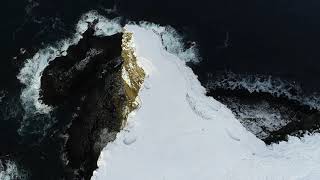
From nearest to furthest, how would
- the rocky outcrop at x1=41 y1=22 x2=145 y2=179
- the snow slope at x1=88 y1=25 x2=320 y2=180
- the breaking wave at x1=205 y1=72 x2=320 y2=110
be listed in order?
the snow slope at x1=88 y1=25 x2=320 y2=180
the rocky outcrop at x1=41 y1=22 x2=145 y2=179
the breaking wave at x1=205 y1=72 x2=320 y2=110

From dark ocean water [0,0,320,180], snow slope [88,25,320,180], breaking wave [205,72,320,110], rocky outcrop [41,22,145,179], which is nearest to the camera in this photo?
snow slope [88,25,320,180]

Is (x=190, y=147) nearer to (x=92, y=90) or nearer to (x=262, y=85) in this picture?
(x=262, y=85)

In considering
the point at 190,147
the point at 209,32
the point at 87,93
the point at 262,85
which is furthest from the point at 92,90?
the point at 262,85

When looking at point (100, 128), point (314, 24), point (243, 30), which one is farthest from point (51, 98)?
point (314, 24)

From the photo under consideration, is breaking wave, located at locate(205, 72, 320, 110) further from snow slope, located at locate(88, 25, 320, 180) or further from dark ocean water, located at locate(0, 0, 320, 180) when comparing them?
snow slope, located at locate(88, 25, 320, 180)

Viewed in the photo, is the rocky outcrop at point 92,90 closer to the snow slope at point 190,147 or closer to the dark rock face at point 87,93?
the dark rock face at point 87,93

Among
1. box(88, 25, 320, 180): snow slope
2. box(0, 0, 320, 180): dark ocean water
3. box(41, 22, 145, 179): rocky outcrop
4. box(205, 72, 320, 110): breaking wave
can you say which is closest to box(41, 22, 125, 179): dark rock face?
box(41, 22, 145, 179): rocky outcrop
